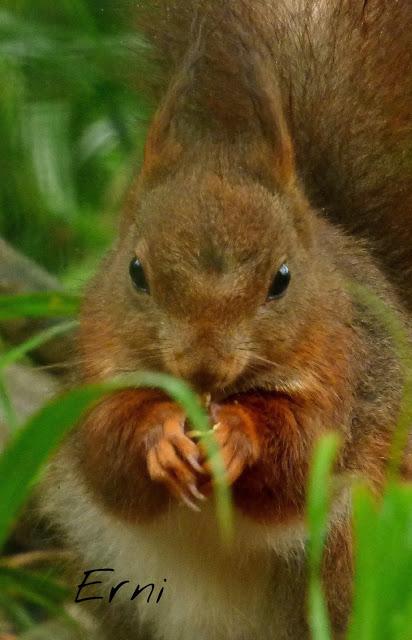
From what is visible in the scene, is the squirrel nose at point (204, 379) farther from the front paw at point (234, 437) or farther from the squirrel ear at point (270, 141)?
the squirrel ear at point (270, 141)

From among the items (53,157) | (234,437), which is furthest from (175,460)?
(53,157)

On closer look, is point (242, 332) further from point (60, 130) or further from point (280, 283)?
point (60, 130)

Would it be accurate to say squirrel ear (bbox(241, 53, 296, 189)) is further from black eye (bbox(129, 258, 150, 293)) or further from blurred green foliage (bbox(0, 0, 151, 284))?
blurred green foliage (bbox(0, 0, 151, 284))

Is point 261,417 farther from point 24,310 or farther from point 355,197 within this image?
point 355,197

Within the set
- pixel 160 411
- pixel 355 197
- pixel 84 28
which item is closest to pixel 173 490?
pixel 160 411

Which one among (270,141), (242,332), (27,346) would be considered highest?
(270,141)

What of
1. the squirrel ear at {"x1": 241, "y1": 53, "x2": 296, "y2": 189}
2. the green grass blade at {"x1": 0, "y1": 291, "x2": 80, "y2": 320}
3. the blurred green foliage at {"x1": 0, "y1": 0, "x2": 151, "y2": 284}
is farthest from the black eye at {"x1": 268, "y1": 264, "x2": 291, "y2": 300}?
the blurred green foliage at {"x1": 0, "y1": 0, "x2": 151, "y2": 284}

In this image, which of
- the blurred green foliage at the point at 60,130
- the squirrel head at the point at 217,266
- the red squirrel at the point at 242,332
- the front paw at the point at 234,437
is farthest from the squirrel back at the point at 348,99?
the blurred green foliage at the point at 60,130
